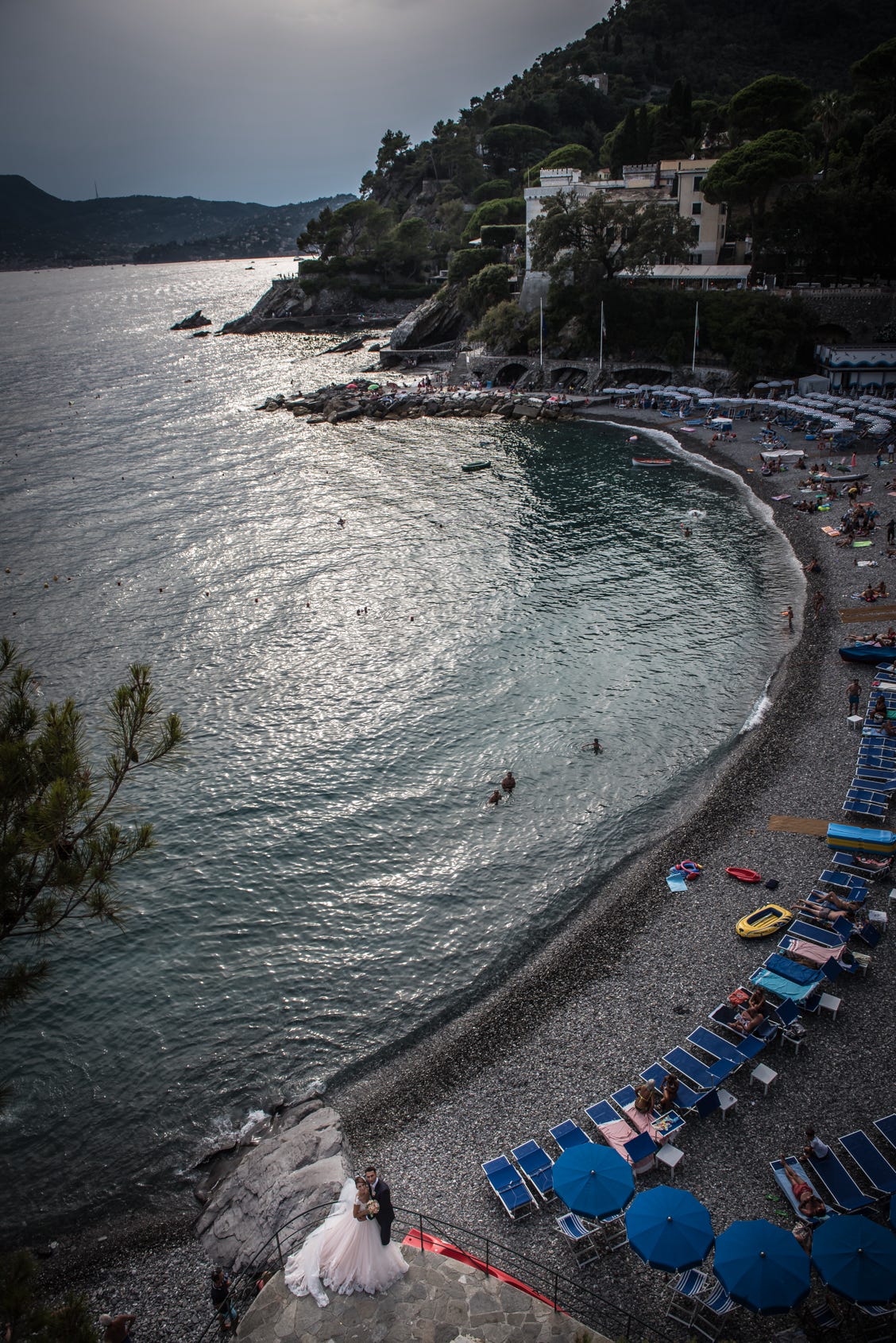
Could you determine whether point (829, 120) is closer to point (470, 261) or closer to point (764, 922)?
point (470, 261)

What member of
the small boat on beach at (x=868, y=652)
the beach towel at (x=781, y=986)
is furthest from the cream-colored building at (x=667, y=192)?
the beach towel at (x=781, y=986)

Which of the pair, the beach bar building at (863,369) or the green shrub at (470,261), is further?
the green shrub at (470,261)

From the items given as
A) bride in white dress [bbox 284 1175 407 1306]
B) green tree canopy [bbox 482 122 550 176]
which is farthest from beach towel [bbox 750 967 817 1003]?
green tree canopy [bbox 482 122 550 176]

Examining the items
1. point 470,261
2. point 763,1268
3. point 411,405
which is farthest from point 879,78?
point 763,1268

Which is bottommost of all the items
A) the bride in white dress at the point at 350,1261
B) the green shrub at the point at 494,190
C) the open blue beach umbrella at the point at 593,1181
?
the open blue beach umbrella at the point at 593,1181

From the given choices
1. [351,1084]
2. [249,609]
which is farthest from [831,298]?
[351,1084]

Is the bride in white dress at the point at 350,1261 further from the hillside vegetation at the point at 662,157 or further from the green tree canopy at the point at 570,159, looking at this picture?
the green tree canopy at the point at 570,159
